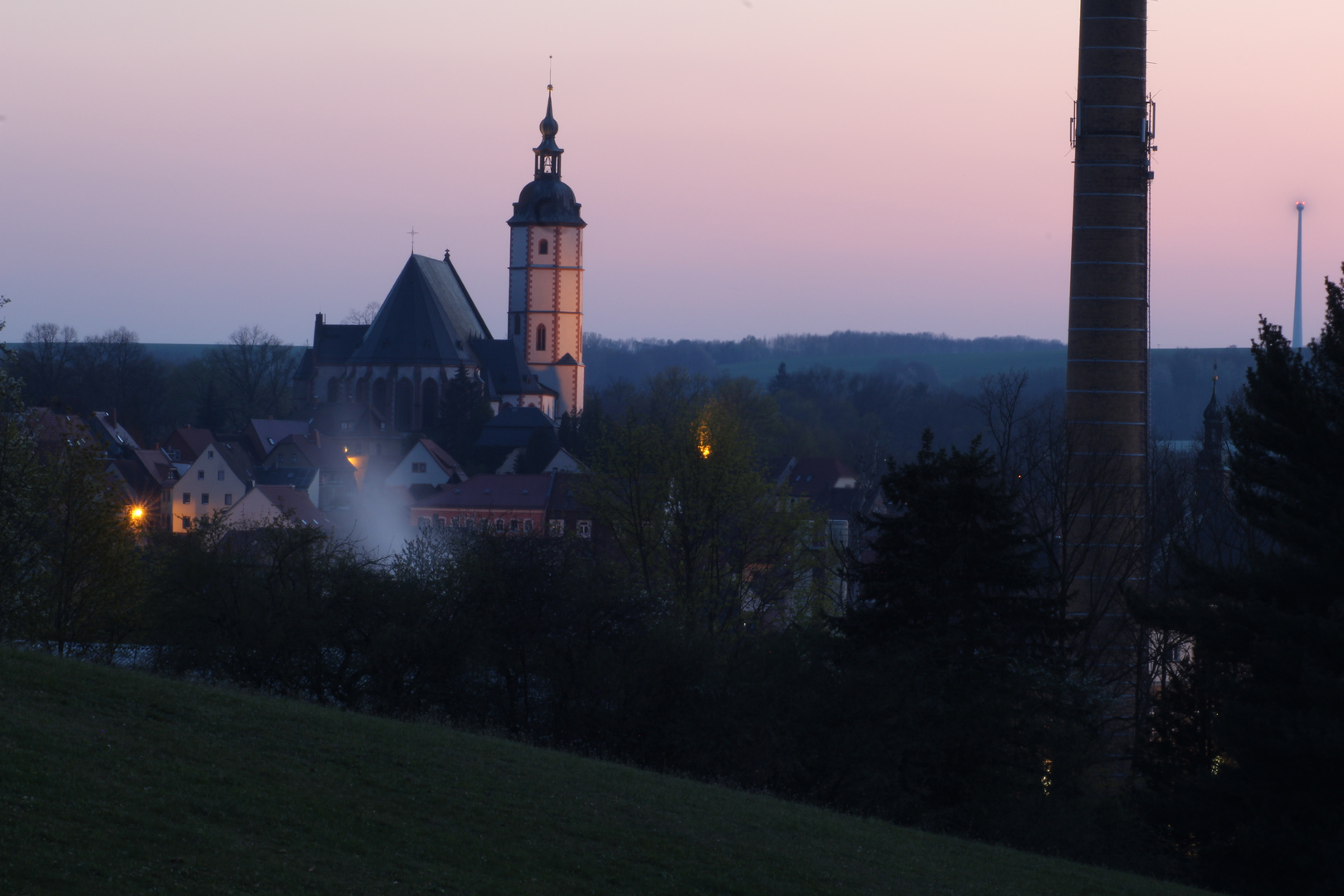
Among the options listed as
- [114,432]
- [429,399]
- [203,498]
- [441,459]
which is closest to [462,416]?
[429,399]

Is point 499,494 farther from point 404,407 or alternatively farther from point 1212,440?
point 404,407

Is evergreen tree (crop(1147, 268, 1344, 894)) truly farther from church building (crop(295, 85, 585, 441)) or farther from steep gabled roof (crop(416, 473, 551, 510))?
church building (crop(295, 85, 585, 441))

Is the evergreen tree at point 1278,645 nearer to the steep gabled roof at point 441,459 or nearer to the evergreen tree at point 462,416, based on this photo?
the steep gabled roof at point 441,459

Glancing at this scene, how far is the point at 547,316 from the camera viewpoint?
3802 inches

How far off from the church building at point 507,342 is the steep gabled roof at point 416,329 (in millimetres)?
77

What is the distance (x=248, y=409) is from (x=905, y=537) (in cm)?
9798

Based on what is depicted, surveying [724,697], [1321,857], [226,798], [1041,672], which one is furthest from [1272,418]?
[226,798]

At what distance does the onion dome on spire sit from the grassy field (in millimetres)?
80947

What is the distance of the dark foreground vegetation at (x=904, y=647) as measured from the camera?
1727 centimetres

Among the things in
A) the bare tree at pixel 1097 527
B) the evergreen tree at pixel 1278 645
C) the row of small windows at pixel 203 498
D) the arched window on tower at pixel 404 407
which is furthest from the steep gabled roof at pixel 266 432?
the evergreen tree at pixel 1278 645

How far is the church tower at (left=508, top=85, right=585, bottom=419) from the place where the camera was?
94.4 m

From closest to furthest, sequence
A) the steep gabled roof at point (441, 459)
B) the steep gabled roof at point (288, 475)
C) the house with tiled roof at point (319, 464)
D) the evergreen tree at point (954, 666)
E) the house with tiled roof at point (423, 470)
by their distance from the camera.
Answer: the evergreen tree at point (954, 666), the steep gabled roof at point (288, 475), the house with tiled roof at point (319, 464), the house with tiled roof at point (423, 470), the steep gabled roof at point (441, 459)


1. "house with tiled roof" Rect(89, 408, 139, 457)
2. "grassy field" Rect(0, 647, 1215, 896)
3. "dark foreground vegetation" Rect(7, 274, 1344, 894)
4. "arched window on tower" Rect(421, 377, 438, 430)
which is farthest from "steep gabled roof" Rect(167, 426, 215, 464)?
"grassy field" Rect(0, 647, 1215, 896)

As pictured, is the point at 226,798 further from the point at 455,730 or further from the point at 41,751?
the point at 455,730
